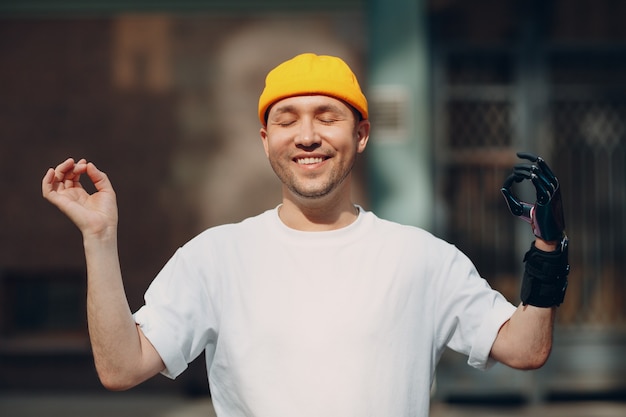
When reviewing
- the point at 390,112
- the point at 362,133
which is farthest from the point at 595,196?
the point at 362,133

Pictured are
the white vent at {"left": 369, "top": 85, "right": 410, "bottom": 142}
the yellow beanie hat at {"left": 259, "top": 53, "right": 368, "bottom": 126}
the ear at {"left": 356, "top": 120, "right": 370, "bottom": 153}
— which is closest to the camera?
the yellow beanie hat at {"left": 259, "top": 53, "right": 368, "bottom": 126}

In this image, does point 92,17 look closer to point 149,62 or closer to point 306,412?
point 149,62

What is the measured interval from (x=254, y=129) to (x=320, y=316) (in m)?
4.79

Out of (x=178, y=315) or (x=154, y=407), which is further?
(x=154, y=407)

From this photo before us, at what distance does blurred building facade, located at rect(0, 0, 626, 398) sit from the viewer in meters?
7.03

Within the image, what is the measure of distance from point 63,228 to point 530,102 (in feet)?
12.5

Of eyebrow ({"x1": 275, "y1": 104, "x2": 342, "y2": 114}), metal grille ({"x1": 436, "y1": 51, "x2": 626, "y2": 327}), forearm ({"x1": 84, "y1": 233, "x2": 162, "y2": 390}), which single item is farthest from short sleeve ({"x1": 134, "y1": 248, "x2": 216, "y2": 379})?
metal grille ({"x1": 436, "y1": 51, "x2": 626, "y2": 327})

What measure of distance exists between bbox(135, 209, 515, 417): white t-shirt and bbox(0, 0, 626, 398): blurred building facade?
14.7 feet

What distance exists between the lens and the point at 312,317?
2.38m

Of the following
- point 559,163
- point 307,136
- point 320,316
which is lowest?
point 320,316

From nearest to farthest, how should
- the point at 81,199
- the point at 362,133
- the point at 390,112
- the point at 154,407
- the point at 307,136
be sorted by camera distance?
the point at 81,199
the point at 307,136
the point at 362,133
the point at 154,407
the point at 390,112

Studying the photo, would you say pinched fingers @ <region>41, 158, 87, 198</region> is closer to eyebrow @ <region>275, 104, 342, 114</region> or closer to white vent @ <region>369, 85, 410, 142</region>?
eyebrow @ <region>275, 104, 342, 114</region>

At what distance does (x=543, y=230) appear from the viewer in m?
2.33

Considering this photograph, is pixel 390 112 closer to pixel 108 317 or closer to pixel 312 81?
pixel 312 81
